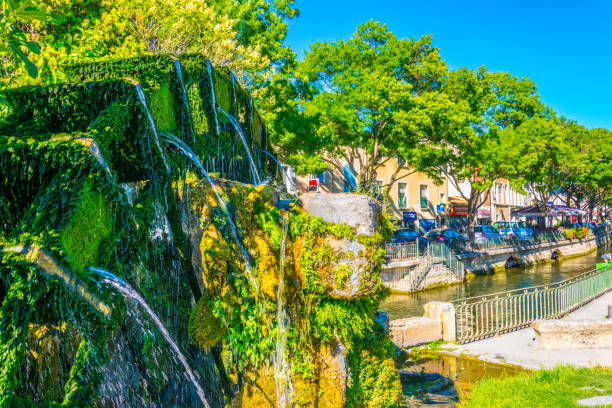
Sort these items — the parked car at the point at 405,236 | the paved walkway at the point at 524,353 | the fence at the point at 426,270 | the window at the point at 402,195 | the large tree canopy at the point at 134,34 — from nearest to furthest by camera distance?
1. the paved walkway at the point at 524,353
2. the large tree canopy at the point at 134,34
3. the fence at the point at 426,270
4. the parked car at the point at 405,236
5. the window at the point at 402,195

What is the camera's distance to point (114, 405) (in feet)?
17.2

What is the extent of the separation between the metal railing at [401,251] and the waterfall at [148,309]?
19009 millimetres

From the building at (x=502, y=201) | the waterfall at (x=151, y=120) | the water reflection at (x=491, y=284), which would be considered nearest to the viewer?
the waterfall at (x=151, y=120)

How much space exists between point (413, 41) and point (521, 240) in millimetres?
18281

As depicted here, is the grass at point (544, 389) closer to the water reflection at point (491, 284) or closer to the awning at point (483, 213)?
the water reflection at point (491, 284)

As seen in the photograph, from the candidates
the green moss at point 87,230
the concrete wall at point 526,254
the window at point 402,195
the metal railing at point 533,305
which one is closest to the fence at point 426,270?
the concrete wall at point 526,254

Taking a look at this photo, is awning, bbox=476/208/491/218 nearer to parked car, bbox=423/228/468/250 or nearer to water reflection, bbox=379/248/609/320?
water reflection, bbox=379/248/609/320

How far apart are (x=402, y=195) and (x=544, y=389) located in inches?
1461

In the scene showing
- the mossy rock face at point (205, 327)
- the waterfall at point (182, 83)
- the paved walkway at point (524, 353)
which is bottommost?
the paved walkway at point (524, 353)

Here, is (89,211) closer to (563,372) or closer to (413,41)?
(563,372)

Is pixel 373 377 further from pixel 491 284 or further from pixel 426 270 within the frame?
pixel 491 284

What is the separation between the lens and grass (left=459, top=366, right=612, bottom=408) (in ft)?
20.8

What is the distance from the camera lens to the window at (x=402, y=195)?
42.8 m

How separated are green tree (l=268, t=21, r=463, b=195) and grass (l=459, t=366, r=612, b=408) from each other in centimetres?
1483
